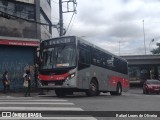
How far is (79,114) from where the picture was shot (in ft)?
34.9

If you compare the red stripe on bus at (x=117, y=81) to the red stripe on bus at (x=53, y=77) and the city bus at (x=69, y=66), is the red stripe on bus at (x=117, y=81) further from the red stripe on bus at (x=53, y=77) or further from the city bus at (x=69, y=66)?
the red stripe on bus at (x=53, y=77)

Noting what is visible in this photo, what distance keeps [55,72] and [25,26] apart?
38.5 ft

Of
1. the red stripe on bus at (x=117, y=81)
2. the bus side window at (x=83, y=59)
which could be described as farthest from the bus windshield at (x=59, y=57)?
the red stripe on bus at (x=117, y=81)

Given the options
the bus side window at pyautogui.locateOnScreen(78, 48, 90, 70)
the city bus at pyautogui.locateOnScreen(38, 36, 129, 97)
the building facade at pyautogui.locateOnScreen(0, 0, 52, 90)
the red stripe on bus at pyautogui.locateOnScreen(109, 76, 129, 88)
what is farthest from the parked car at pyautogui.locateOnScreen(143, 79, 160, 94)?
the bus side window at pyautogui.locateOnScreen(78, 48, 90, 70)

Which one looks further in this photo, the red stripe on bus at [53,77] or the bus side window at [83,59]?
the bus side window at [83,59]

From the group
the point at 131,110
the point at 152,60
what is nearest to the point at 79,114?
the point at 131,110

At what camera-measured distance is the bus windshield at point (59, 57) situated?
18391 millimetres

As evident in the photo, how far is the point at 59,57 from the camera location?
61.2 feet

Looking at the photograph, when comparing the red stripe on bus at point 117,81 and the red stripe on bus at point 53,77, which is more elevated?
the red stripe on bus at point 53,77

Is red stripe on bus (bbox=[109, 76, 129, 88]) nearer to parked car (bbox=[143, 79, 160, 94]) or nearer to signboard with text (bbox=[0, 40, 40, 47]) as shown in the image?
parked car (bbox=[143, 79, 160, 94])

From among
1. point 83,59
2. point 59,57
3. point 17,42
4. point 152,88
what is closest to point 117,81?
point 17,42

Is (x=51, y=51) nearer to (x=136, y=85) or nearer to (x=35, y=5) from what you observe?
(x=35, y=5)

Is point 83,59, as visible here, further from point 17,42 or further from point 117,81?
point 17,42

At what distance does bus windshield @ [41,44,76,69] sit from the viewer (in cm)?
1839
